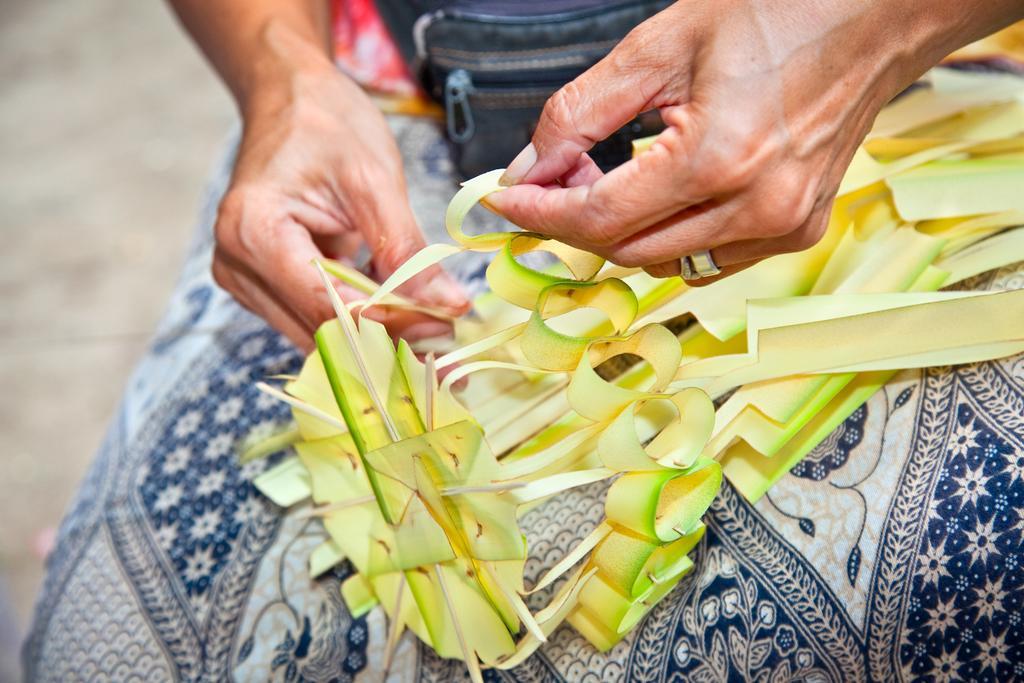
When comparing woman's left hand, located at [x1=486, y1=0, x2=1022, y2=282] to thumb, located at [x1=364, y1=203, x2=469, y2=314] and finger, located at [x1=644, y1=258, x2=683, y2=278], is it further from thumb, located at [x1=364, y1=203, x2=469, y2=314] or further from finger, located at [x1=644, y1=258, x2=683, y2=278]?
thumb, located at [x1=364, y1=203, x2=469, y2=314]

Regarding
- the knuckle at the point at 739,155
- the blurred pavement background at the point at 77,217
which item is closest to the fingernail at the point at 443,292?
the knuckle at the point at 739,155

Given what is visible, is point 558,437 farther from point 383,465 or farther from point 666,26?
point 666,26

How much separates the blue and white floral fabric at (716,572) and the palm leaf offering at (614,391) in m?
0.02

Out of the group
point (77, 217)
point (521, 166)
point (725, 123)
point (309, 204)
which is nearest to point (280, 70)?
point (309, 204)

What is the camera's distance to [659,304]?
688 mm

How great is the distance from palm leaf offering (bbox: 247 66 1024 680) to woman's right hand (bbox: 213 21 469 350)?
0.19 ft

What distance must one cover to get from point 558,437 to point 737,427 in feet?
0.43

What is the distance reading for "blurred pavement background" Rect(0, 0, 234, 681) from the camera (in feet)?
6.20

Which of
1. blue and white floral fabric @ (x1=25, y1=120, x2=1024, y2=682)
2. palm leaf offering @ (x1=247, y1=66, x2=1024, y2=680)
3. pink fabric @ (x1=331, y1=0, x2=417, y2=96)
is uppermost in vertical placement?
pink fabric @ (x1=331, y1=0, x2=417, y2=96)

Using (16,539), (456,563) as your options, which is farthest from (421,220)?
(16,539)

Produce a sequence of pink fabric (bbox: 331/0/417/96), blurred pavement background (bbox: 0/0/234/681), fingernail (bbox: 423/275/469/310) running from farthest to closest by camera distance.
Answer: blurred pavement background (bbox: 0/0/234/681), pink fabric (bbox: 331/0/417/96), fingernail (bbox: 423/275/469/310)

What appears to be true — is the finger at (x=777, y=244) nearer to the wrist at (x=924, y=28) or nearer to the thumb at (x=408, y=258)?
the wrist at (x=924, y=28)

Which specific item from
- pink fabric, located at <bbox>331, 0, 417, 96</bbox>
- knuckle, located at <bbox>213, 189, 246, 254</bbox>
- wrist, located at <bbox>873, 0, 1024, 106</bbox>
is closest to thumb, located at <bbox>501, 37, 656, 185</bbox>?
wrist, located at <bbox>873, 0, 1024, 106</bbox>

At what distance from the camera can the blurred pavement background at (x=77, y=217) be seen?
1890mm
